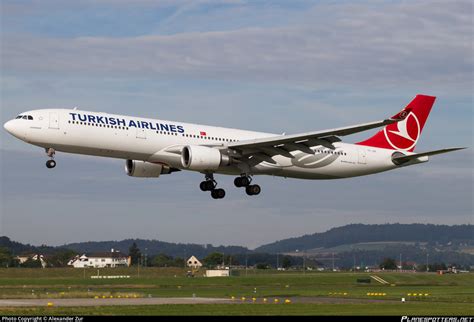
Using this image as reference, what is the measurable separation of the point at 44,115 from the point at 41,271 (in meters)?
49.1

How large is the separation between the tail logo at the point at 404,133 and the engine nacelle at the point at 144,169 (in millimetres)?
16961

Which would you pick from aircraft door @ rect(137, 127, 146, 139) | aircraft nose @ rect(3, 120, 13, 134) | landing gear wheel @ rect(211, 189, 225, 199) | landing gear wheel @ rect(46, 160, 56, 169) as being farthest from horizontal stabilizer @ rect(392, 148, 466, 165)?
aircraft nose @ rect(3, 120, 13, 134)

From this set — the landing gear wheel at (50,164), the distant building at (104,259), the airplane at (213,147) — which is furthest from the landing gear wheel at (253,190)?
the distant building at (104,259)

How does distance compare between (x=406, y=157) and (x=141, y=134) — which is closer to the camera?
(x=141, y=134)

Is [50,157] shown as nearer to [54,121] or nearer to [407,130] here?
[54,121]

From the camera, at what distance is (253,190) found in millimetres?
60844

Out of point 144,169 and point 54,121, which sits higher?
point 54,121

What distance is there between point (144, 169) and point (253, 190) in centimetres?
768

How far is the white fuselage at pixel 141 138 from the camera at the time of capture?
2067 inches

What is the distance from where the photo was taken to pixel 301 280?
81250mm

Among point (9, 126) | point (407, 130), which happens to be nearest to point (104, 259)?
point (407, 130)

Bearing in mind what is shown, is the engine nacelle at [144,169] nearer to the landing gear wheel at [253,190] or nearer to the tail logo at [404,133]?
the landing gear wheel at [253,190]

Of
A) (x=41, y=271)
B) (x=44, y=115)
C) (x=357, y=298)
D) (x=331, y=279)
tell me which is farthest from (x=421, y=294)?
(x=41, y=271)

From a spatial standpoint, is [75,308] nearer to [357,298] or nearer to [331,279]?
[357,298]
